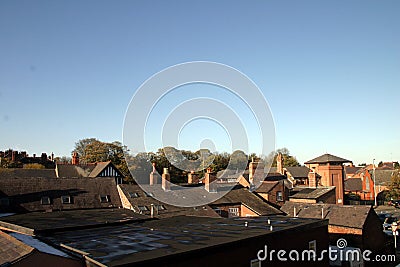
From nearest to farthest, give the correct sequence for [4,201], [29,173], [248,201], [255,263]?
[255,263] → [4,201] → [248,201] → [29,173]

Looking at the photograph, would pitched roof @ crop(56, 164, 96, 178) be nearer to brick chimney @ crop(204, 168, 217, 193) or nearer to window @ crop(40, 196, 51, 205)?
window @ crop(40, 196, 51, 205)

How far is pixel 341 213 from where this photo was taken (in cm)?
2717

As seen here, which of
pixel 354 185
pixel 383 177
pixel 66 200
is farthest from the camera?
pixel 354 185

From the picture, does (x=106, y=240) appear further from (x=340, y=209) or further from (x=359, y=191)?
(x=359, y=191)

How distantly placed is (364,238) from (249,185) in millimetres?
18286

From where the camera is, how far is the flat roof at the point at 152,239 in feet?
35.4

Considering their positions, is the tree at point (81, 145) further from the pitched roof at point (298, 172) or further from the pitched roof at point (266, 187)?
the pitched roof at point (266, 187)

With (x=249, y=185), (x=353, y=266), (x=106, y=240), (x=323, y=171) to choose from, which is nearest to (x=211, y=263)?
(x=106, y=240)

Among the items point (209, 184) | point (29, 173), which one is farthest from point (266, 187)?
point (29, 173)

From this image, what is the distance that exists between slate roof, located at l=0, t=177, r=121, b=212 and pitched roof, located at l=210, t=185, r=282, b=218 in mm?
11161

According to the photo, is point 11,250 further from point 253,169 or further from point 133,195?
point 253,169

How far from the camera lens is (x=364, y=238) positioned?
24.7m

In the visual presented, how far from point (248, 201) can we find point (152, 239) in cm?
2401

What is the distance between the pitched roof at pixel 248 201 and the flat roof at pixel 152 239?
15.8 metres
